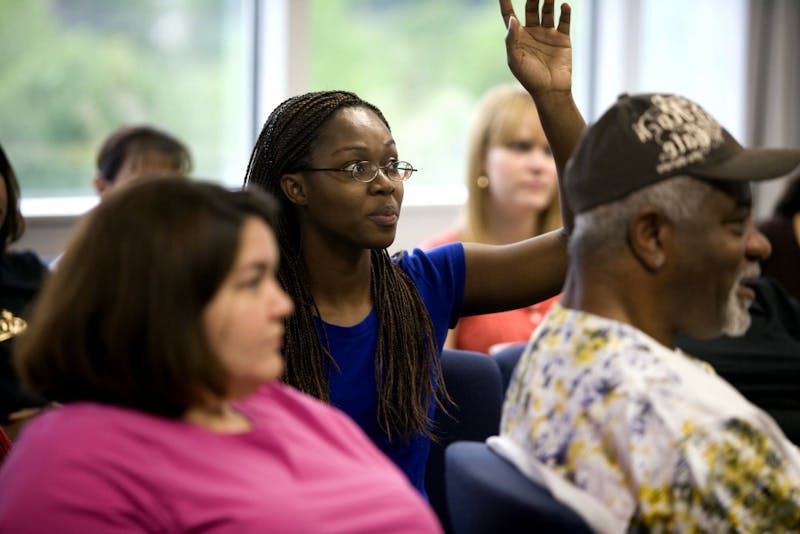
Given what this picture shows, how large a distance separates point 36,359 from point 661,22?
17.4 feet

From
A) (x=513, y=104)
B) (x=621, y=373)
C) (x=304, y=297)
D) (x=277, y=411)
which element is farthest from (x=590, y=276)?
(x=513, y=104)

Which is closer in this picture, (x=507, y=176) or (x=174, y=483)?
(x=174, y=483)

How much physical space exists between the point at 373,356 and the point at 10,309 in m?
1.19

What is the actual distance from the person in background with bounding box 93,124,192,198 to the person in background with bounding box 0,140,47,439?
0.91 m

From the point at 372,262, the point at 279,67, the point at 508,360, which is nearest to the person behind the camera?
the point at 372,262

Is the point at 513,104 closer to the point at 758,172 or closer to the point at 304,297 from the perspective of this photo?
the point at 304,297

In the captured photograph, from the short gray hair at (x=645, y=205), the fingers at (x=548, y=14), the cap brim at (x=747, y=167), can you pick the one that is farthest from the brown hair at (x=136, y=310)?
the fingers at (x=548, y=14)

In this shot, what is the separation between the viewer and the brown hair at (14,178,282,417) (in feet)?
3.97

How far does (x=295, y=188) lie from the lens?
2.12m

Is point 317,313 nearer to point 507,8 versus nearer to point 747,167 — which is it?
point 507,8

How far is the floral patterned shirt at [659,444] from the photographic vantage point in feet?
4.29

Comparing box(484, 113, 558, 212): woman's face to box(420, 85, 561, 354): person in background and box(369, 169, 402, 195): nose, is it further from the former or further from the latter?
box(369, 169, 402, 195): nose

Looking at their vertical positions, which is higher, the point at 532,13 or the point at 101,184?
the point at 532,13

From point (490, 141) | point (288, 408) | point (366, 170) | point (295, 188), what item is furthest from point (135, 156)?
point (288, 408)
